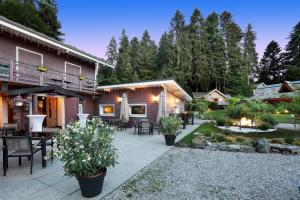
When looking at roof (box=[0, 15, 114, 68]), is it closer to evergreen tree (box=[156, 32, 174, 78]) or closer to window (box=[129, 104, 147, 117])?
window (box=[129, 104, 147, 117])

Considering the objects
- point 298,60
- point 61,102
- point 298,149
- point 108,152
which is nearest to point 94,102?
point 61,102

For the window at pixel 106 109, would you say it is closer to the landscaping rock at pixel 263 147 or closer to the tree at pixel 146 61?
the landscaping rock at pixel 263 147

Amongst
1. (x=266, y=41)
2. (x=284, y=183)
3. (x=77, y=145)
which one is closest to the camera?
(x=77, y=145)

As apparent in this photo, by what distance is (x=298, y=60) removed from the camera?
128 feet

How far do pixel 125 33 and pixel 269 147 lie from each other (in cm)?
3799

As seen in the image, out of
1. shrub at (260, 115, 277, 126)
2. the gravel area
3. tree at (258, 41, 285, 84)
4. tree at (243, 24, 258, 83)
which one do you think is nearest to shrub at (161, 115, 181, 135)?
the gravel area

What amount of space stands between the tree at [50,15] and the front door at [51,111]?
17934mm

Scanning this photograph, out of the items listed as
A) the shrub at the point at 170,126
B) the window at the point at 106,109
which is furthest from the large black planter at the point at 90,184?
the window at the point at 106,109

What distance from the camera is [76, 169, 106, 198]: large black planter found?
118 inches

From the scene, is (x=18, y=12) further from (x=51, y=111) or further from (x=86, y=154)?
(x=86, y=154)

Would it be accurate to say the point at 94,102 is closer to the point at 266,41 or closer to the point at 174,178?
the point at 174,178

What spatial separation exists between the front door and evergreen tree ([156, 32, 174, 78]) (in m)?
25.5

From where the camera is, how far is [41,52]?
10867 mm

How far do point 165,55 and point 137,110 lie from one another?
29.0m
